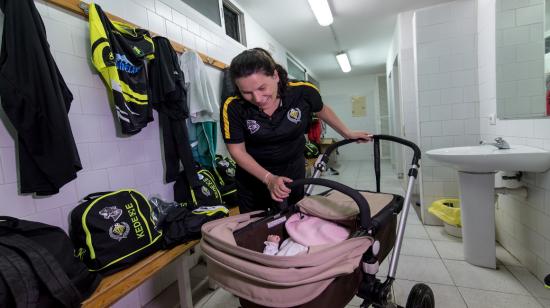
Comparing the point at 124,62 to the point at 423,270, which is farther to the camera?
the point at 423,270

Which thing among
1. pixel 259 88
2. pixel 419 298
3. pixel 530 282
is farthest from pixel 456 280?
pixel 259 88

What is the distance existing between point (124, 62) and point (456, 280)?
2632mm

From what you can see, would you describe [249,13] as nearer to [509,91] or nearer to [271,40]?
[271,40]

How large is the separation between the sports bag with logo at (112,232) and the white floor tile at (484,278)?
80.6 inches

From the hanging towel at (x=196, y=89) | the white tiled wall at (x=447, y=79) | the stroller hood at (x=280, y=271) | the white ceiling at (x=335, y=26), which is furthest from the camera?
the white ceiling at (x=335, y=26)

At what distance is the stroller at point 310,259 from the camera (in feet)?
2.09

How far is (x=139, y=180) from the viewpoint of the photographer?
188cm

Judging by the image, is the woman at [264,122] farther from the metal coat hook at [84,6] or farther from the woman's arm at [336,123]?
the metal coat hook at [84,6]

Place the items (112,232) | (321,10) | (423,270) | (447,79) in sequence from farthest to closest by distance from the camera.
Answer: (321,10)
(447,79)
(423,270)
(112,232)

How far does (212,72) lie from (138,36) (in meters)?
1.03

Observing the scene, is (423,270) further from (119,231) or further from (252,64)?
(119,231)

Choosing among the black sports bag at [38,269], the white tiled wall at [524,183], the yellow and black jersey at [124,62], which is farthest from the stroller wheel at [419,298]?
the yellow and black jersey at [124,62]

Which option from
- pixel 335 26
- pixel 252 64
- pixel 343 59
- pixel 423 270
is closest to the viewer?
pixel 252 64

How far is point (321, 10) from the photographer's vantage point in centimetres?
323
